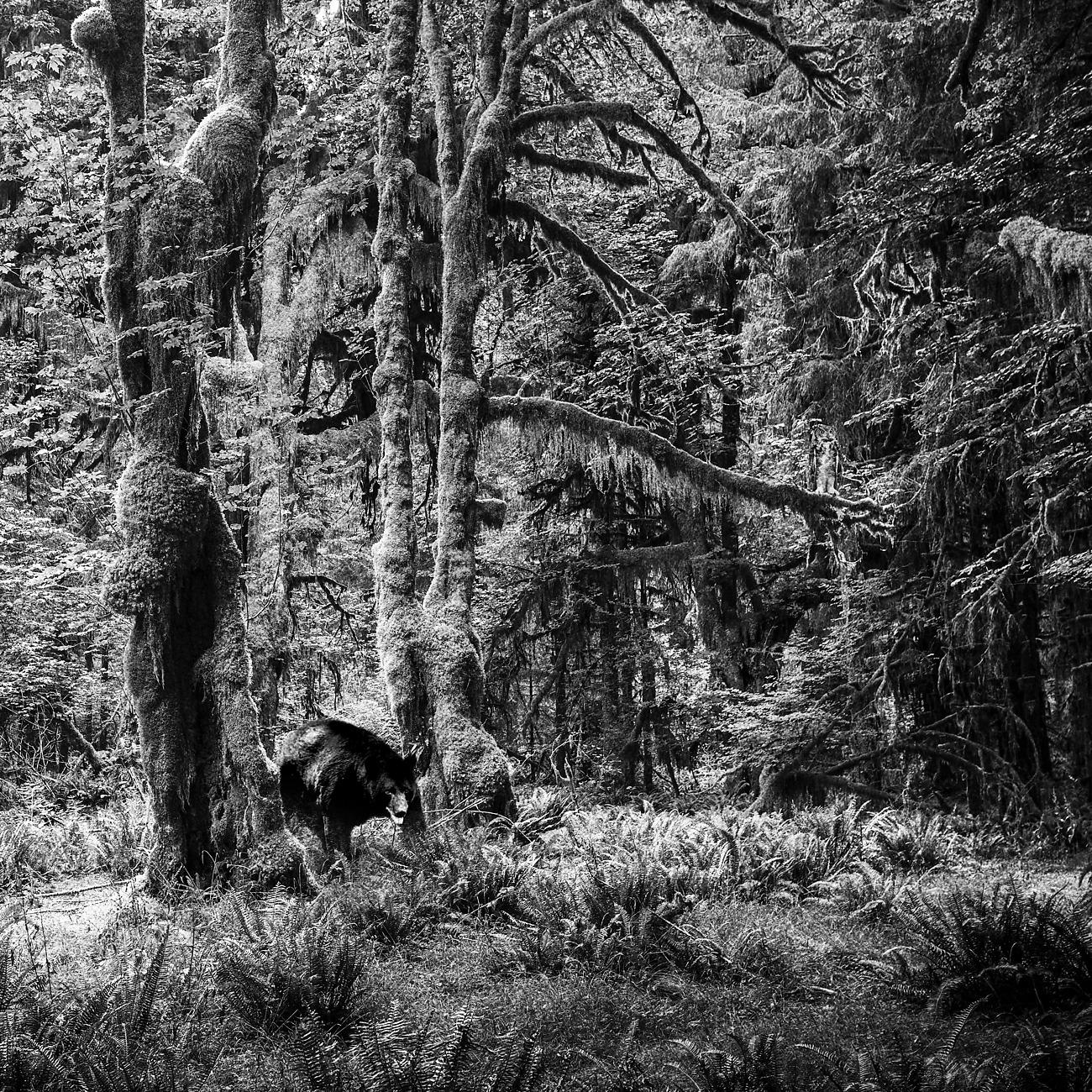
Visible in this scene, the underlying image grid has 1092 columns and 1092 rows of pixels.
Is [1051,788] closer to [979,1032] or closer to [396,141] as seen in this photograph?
[979,1032]

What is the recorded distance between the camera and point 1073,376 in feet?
27.6

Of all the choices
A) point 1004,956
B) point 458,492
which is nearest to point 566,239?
point 458,492

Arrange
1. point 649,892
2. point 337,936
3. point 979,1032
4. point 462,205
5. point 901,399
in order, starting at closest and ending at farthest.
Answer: point 979,1032 → point 337,936 → point 649,892 → point 901,399 → point 462,205

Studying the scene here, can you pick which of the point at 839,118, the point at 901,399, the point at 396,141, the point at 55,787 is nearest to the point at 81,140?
the point at 396,141

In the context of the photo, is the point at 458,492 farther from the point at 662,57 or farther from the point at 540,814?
the point at 662,57

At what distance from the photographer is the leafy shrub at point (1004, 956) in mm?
5680

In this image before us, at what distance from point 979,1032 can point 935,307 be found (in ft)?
25.0

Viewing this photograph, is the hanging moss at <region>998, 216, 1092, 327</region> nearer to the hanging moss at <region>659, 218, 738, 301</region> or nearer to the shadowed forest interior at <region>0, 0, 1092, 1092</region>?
the shadowed forest interior at <region>0, 0, 1092, 1092</region>

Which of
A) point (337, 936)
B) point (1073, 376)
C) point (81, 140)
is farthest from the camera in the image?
point (81, 140)

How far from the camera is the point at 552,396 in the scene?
654 inches

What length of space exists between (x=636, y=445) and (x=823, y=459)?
380 centimetres

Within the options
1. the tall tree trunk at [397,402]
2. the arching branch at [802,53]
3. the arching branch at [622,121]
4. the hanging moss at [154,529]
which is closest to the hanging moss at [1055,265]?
the arching branch at [802,53]

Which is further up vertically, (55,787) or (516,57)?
(516,57)

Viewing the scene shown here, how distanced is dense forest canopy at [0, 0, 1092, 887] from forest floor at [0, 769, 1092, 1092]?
1.30 metres
